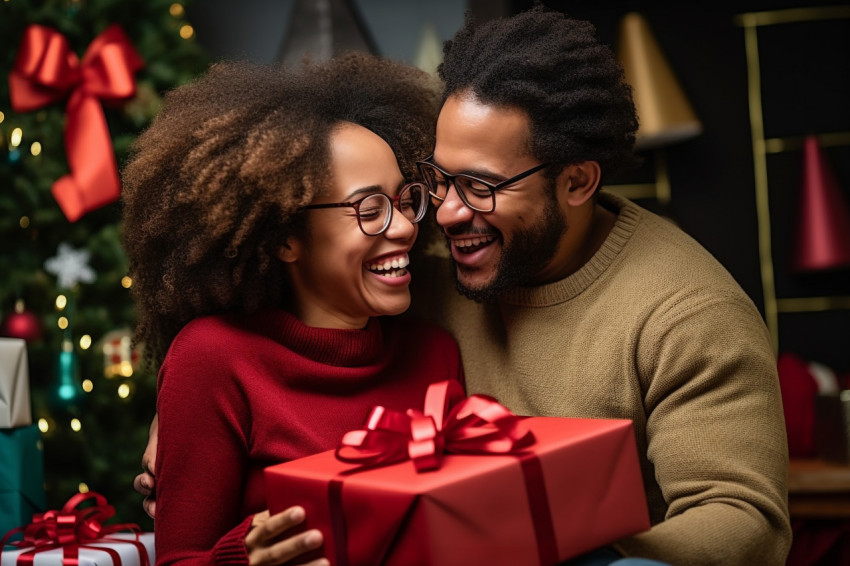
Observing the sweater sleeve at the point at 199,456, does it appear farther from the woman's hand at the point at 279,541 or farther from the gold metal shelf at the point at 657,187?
the gold metal shelf at the point at 657,187

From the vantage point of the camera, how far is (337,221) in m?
1.64

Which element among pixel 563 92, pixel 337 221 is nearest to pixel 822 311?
pixel 563 92

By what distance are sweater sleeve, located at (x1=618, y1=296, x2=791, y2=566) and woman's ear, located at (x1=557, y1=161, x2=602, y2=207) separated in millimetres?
309

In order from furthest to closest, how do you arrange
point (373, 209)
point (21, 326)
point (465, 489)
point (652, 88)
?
point (652, 88), point (21, 326), point (373, 209), point (465, 489)

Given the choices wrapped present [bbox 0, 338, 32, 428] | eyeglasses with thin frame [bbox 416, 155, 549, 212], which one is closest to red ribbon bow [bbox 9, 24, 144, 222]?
wrapped present [bbox 0, 338, 32, 428]

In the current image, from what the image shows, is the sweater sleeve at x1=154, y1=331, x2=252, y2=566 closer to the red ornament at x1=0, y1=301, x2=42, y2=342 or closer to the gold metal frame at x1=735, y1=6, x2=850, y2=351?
the red ornament at x1=0, y1=301, x2=42, y2=342

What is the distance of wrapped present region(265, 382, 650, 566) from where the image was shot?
1.20m

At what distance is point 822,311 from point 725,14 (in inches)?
51.0

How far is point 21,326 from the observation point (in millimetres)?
3350

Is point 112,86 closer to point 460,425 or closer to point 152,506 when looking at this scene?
point 152,506

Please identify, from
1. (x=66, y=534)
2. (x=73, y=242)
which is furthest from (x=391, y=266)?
(x=73, y=242)

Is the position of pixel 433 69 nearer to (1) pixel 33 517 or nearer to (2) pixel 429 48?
(2) pixel 429 48

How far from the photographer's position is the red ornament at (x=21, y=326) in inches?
132

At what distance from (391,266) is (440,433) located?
17.7 inches
